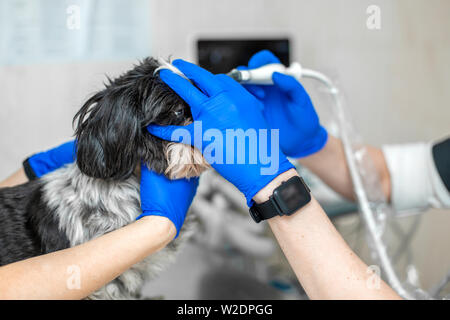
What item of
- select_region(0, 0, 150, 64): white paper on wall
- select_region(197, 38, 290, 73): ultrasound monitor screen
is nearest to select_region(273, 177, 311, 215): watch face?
select_region(197, 38, 290, 73): ultrasound monitor screen

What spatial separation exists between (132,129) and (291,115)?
1.64ft

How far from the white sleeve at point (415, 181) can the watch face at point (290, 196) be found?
0.65 metres

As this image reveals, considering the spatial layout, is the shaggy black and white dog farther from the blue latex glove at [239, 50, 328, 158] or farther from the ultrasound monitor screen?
the ultrasound monitor screen

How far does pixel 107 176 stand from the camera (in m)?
0.81

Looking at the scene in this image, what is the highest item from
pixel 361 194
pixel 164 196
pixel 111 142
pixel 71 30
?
pixel 71 30

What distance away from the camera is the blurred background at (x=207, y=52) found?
1487 mm

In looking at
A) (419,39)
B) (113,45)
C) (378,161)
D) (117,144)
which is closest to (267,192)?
(117,144)

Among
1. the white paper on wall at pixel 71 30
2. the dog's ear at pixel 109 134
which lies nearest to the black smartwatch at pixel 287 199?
the dog's ear at pixel 109 134

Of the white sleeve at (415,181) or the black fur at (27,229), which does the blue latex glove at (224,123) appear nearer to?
the black fur at (27,229)

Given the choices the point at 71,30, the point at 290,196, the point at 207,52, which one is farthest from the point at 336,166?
the point at 71,30

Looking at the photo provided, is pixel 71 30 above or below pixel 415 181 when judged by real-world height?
above

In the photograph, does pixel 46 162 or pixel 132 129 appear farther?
pixel 46 162

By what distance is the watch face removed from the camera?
69cm

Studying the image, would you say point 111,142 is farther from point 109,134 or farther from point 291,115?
point 291,115
